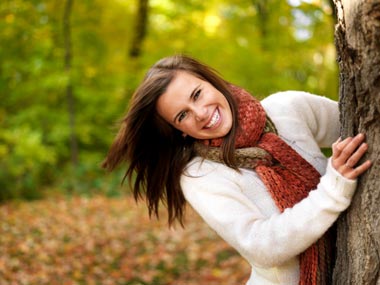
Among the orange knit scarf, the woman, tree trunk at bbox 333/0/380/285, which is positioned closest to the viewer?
tree trunk at bbox 333/0/380/285

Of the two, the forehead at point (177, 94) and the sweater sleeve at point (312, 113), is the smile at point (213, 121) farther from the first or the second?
the sweater sleeve at point (312, 113)

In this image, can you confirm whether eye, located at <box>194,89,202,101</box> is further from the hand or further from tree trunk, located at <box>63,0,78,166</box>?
tree trunk, located at <box>63,0,78,166</box>

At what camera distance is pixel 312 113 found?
2.14m

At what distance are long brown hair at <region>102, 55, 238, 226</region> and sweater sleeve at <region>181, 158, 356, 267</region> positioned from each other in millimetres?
191

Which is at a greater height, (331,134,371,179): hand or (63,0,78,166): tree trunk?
(331,134,371,179): hand

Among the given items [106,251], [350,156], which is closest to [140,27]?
[106,251]

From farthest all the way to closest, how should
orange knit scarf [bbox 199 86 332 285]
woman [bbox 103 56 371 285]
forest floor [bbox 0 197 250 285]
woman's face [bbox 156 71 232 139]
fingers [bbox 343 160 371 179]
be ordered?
1. forest floor [bbox 0 197 250 285]
2. woman's face [bbox 156 71 232 139]
3. orange knit scarf [bbox 199 86 332 285]
4. woman [bbox 103 56 371 285]
5. fingers [bbox 343 160 371 179]

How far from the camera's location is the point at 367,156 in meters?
1.55

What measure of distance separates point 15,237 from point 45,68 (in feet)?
13.8

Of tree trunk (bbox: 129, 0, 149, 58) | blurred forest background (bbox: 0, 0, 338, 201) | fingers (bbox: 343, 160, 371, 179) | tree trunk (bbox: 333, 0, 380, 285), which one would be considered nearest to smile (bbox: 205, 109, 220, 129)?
tree trunk (bbox: 333, 0, 380, 285)

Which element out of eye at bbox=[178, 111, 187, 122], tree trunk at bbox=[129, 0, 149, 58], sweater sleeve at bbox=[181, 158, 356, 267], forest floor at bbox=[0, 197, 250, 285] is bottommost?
forest floor at bbox=[0, 197, 250, 285]

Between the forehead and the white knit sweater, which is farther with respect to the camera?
the forehead

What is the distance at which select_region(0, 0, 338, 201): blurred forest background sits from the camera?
Answer: 879cm

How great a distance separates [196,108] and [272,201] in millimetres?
442
